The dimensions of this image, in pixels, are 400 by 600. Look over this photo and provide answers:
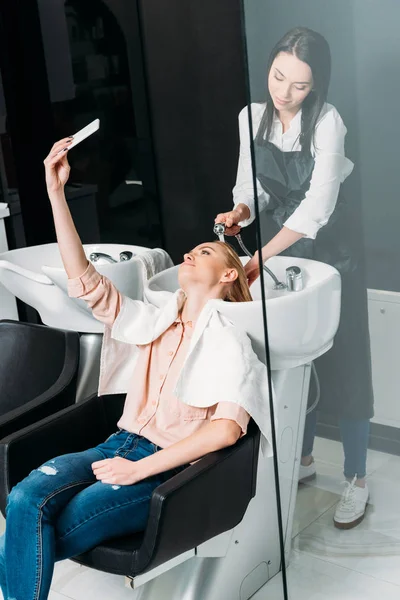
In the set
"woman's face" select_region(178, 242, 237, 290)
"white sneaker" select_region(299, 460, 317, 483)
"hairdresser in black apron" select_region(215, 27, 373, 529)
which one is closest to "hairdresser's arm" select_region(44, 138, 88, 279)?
"woman's face" select_region(178, 242, 237, 290)

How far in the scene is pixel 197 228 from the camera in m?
2.96

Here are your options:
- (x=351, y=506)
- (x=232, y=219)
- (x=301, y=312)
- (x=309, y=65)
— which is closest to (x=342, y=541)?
(x=351, y=506)

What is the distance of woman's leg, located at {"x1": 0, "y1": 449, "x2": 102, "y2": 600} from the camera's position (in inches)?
66.3

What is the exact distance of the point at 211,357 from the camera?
5.82 ft

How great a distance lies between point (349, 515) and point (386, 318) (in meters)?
0.42

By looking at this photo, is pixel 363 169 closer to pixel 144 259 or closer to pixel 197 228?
pixel 144 259

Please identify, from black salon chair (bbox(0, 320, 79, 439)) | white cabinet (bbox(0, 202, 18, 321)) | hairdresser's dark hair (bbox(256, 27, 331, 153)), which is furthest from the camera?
white cabinet (bbox(0, 202, 18, 321))

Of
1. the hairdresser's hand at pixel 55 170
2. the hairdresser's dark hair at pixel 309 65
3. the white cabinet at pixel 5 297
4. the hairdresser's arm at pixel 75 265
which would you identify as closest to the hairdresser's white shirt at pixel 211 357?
the hairdresser's arm at pixel 75 265

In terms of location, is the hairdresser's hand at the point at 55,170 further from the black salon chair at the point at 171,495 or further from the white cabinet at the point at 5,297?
the white cabinet at the point at 5,297

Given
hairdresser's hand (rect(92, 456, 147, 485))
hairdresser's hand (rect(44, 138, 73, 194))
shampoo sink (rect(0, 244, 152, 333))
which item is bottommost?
hairdresser's hand (rect(92, 456, 147, 485))

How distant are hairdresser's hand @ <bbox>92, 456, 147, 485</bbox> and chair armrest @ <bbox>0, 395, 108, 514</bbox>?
0.20 metres

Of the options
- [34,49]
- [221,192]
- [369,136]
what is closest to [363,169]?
[369,136]

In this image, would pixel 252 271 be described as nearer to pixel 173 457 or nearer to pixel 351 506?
pixel 173 457

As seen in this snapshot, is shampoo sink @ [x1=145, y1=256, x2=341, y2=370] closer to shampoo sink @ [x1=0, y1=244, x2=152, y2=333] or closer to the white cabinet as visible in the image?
shampoo sink @ [x1=0, y1=244, x2=152, y2=333]
